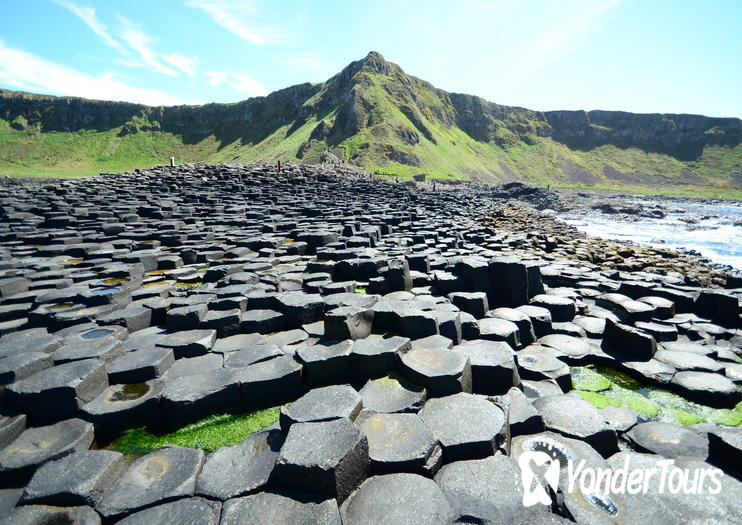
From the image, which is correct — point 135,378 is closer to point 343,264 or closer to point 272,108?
point 343,264

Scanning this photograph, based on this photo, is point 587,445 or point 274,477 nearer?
point 274,477

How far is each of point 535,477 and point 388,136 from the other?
60622mm

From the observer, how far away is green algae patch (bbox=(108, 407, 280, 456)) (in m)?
2.79

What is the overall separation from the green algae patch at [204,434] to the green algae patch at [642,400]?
128 inches

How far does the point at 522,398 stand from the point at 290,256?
Result: 6.36 metres

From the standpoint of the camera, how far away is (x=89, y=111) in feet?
276

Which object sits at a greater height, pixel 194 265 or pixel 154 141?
pixel 154 141

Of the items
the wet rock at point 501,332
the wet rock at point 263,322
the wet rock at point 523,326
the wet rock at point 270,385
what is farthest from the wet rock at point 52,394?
the wet rock at point 523,326

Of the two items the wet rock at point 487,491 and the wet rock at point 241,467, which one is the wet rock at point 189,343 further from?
the wet rock at point 487,491

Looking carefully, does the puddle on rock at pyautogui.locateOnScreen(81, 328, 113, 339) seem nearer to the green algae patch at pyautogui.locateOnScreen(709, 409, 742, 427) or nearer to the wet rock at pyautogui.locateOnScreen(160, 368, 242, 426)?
the wet rock at pyautogui.locateOnScreen(160, 368, 242, 426)

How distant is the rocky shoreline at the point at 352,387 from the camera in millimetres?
2098

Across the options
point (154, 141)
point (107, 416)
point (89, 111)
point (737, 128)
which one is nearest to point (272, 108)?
point (154, 141)

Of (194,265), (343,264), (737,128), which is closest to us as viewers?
(343,264)

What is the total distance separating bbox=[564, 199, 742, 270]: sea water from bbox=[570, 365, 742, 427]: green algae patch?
14.4 meters
